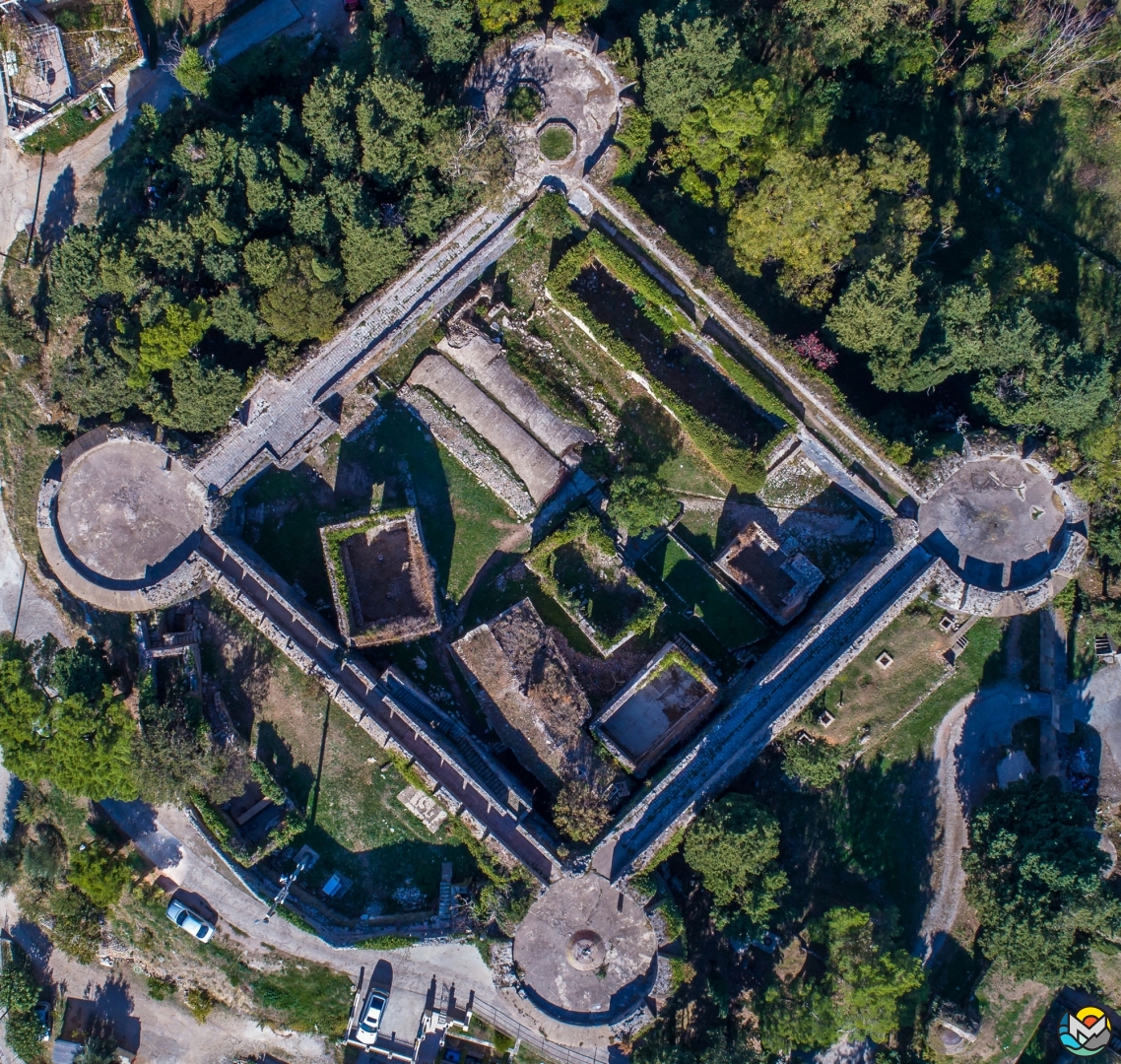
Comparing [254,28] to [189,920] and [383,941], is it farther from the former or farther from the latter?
[383,941]

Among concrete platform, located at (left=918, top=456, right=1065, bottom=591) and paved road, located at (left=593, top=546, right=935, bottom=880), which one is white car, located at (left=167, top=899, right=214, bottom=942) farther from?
A: concrete platform, located at (left=918, top=456, right=1065, bottom=591)

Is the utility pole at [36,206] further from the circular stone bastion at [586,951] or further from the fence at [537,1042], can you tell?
the fence at [537,1042]

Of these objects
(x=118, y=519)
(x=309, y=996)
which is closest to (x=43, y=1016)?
(x=309, y=996)

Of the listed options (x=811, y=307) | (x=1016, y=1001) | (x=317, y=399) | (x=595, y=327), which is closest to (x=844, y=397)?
(x=811, y=307)

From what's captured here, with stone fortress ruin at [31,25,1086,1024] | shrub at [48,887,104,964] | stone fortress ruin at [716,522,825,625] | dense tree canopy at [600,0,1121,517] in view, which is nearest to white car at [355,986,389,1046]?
stone fortress ruin at [31,25,1086,1024]

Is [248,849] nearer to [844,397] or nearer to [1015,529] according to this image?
[844,397]
